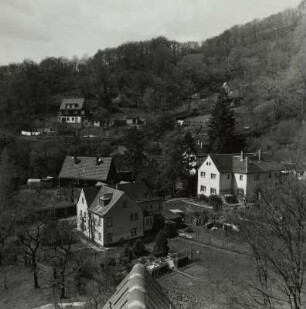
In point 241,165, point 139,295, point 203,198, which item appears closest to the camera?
point 139,295

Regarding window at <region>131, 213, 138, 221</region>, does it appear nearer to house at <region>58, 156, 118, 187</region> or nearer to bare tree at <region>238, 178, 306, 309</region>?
bare tree at <region>238, 178, 306, 309</region>

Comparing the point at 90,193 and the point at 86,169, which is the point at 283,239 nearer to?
the point at 90,193

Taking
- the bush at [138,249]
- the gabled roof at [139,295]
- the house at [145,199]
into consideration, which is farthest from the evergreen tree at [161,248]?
the gabled roof at [139,295]

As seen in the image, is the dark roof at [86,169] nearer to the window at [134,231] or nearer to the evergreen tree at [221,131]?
the window at [134,231]

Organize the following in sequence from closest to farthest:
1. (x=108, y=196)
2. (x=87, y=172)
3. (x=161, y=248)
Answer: (x=161, y=248) < (x=108, y=196) < (x=87, y=172)

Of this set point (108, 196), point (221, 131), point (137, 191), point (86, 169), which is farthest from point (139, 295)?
point (221, 131)

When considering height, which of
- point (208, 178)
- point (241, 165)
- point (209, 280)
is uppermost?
point (241, 165)

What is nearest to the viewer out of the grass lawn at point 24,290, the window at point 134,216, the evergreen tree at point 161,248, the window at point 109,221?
the grass lawn at point 24,290
